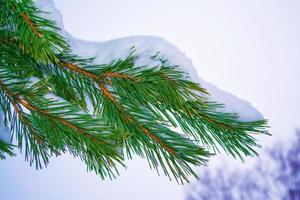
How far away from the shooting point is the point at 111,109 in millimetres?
1176

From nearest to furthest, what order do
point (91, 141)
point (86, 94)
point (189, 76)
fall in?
point (91, 141)
point (189, 76)
point (86, 94)

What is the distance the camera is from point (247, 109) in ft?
3.65

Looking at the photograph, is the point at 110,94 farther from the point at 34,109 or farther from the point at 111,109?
the point at 34,109

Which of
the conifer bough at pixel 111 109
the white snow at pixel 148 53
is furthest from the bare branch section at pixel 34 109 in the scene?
the white snow at pixel 148 53

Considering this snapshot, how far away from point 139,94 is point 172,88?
0.40ft

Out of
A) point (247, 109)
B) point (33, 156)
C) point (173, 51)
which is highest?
point (173, 51)

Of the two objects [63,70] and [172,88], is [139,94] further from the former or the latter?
[63,70]

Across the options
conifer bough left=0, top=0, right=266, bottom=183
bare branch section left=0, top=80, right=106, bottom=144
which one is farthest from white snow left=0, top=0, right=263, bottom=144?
bare branch section left=0, top=80, right=106, bottom=144

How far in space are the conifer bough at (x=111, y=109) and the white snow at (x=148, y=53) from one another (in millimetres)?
26

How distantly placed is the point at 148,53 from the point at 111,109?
0.24 meters

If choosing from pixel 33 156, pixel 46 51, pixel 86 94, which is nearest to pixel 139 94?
pixel 86 94

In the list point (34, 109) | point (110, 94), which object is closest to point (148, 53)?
point (110, 94)

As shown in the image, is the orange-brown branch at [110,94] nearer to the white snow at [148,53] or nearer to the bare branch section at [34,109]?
the white snow at [148,53]

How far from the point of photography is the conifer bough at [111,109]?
1035 mm
